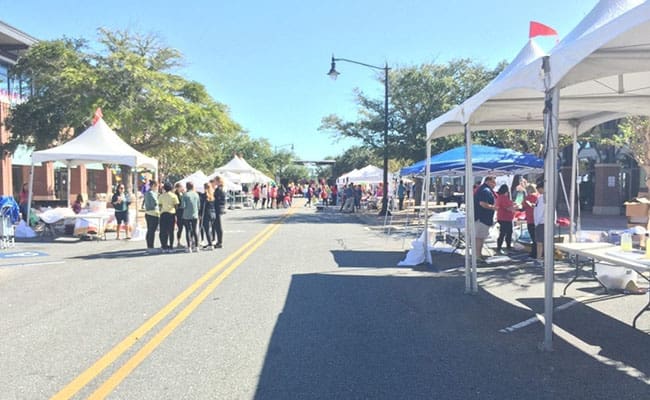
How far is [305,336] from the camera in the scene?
579 cm

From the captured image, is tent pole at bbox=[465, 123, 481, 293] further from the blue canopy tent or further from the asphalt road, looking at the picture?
the blue canopy tent

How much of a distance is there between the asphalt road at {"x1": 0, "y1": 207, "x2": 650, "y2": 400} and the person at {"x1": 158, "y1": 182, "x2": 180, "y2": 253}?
2579 millimetres

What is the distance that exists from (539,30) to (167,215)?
9.20m

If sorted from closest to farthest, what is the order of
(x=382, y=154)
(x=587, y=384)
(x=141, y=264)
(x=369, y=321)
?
(x=587, y=384) < (x=369, y=321) < (x=141, y=264) < (x=382, y=154)

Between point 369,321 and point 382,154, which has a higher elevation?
point 382,154

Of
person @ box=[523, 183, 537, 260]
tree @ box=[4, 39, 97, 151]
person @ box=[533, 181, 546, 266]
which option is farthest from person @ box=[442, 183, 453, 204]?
person @ box=[533, 181, 546, 266]

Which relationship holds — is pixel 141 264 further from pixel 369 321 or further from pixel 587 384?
pixel 587 384

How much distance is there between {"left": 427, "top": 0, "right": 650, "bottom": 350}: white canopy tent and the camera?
4.80 m

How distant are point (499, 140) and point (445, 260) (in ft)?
41.4

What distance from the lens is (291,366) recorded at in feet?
16.0

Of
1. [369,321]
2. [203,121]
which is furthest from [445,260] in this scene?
[203,121]

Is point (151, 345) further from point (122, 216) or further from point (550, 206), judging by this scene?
point (122, 216)

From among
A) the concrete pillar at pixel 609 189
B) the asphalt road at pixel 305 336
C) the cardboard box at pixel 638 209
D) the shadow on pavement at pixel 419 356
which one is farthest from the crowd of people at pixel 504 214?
the concrete pillar at pixel 609 189

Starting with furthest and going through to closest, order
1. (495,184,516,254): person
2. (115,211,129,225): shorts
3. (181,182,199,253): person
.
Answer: (115,211,129,225): shorts < (181,182,199,253): person < (495,184,516,254): person
